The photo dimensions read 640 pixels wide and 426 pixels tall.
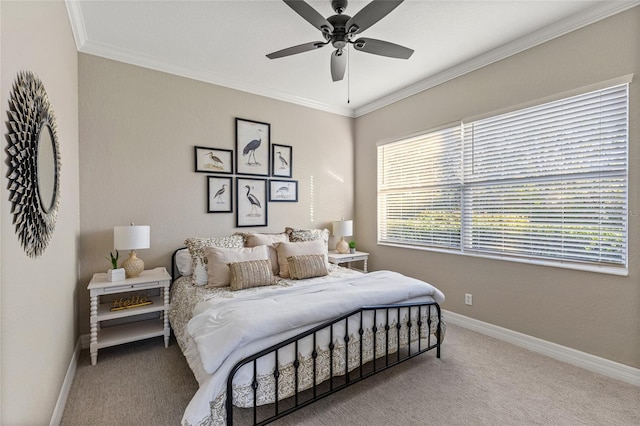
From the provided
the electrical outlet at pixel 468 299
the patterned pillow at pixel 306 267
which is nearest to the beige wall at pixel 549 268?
the electrical outlet at pixel 468 299

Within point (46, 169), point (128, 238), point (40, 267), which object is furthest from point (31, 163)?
point (128, 238)

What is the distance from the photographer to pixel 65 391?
7.16ft

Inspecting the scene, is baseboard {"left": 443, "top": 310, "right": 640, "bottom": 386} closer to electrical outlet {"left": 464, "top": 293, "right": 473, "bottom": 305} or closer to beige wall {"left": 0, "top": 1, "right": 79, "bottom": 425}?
electrical outlet {"left": 464, "top": 293, "right": 473, "bottom": 305}

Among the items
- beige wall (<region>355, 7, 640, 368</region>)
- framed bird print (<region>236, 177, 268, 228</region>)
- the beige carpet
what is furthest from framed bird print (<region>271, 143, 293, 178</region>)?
the beige carpet

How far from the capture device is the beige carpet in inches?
78.4

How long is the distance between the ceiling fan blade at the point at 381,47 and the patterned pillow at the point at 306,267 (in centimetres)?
201

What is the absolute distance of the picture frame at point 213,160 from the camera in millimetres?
3617

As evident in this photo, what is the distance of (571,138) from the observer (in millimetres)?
2721

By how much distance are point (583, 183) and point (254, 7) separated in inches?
122

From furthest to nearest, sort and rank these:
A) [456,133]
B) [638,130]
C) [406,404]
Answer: [456,133], [638,130], [406,404]

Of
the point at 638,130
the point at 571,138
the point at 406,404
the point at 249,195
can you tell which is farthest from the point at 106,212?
the point at 638,130

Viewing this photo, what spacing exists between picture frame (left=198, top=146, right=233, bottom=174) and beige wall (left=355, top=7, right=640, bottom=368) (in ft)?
7.86

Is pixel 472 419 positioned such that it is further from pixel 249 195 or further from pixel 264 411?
pixel 249 195

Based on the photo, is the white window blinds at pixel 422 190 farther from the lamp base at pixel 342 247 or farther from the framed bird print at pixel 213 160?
the framed bird print at pixel 213 160
